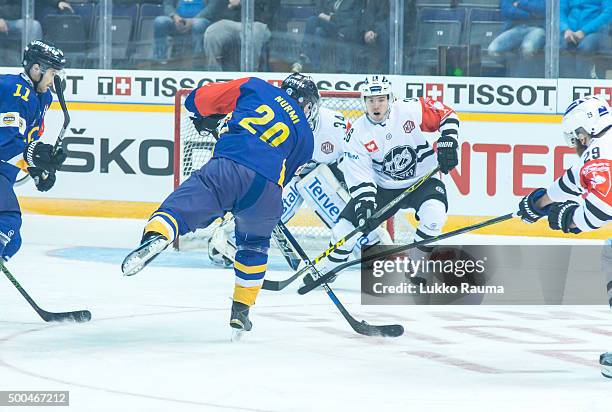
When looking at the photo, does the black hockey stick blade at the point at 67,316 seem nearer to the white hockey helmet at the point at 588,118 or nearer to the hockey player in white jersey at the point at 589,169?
the hockey player in white jersey at the point at 589,169

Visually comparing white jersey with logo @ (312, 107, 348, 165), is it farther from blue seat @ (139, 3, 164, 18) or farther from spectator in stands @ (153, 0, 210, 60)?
blue seat @ (139, 3, 164, 18)

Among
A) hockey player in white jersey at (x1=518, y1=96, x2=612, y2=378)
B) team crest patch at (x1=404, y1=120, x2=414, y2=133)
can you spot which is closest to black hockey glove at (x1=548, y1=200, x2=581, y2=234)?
hockey player in white jersey at (x1=518, y1=96, x2=612, y2=378)

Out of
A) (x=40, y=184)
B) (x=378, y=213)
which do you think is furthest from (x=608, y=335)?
(x=40, y=184)

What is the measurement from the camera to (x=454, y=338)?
14.5 feet

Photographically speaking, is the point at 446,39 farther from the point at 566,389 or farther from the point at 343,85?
the point at 566,389

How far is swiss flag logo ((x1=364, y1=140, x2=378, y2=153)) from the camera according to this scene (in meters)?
5.91

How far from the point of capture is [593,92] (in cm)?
728

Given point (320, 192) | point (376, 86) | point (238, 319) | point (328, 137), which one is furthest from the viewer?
point (320, 192)

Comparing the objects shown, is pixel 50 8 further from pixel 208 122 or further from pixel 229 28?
pixel 208 122

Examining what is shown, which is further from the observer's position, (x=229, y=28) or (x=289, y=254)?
(x=229, y=28)

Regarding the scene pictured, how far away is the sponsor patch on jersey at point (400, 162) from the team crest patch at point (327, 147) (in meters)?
0.39

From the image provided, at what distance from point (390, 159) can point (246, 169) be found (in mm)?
1839

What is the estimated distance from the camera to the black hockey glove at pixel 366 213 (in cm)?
551

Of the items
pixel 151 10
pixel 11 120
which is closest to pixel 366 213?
pixel 11 120
